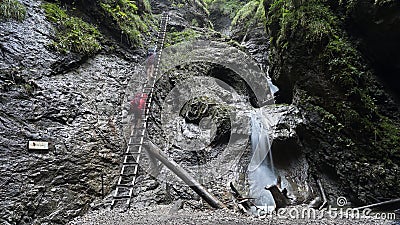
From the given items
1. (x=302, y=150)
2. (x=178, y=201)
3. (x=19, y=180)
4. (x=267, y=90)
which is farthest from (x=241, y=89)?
(x=19, y=180)

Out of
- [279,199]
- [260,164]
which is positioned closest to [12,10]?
[260,164]

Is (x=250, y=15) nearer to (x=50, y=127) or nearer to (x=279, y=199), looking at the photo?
(x=279, y=199)

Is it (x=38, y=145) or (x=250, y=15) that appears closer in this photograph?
(x=38, y=145)

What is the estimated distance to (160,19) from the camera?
16000 mm

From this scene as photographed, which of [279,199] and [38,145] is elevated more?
[38,145]

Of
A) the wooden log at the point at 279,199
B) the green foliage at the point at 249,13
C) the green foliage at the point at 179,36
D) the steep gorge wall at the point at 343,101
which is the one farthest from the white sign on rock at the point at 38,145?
the green foliage at the point at 249,13

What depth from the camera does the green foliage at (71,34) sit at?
789 cm

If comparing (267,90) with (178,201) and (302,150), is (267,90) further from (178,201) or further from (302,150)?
(178,201)

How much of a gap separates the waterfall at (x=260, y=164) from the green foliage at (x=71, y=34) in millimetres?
6401

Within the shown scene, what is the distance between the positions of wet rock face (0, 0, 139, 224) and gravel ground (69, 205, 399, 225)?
1.39 feet

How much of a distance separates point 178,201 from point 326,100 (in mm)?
5231

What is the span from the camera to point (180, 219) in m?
4.84

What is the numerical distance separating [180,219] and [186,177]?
5.85ft

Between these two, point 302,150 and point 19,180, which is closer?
point 19,180
